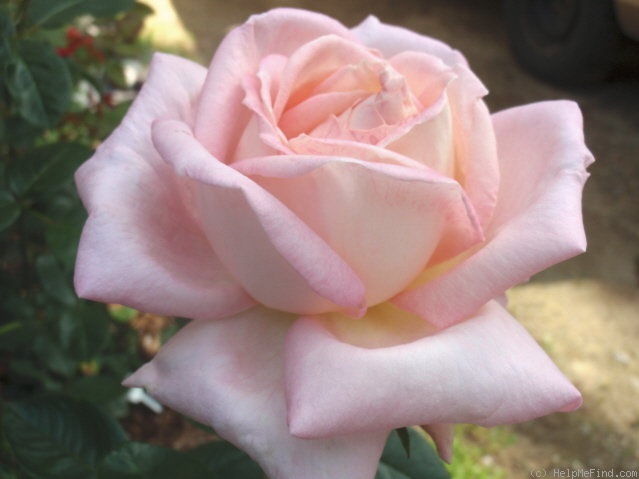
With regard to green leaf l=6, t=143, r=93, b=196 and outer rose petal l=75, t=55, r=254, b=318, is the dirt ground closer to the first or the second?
green leaf l=6, t=143, r=93, b=196

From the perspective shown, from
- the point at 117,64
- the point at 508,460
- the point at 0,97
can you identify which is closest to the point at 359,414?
the point at 0,97

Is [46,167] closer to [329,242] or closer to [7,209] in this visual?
[7,209]

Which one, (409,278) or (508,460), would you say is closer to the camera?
(409,278)

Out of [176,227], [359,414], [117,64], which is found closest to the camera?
[359,414]

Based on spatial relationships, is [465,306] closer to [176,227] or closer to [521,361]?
[521,361]

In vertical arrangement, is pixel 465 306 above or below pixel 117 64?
above

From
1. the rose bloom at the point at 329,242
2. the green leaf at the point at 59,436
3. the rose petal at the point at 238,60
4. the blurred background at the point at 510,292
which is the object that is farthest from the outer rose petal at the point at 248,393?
the blurred background at the point at 510,292

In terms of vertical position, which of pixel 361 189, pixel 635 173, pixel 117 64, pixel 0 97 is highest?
pixel 361 189
